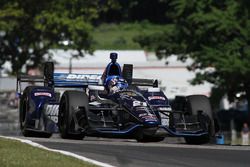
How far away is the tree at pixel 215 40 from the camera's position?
46125mm

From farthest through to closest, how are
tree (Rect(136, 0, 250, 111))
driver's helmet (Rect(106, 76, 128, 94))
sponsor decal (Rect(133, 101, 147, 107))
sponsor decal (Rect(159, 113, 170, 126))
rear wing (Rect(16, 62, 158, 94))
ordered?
tree (Rect(136, 0, 250, 111)) < rear wing (Rect(16, 62, 158, 94)) < driver's helmet (Rect(106, 76, 128, 94)) < sponsor decal (Rect(159, 113, 170, 126)) < sponsor decal (Rect(133, 101, 147, 107))

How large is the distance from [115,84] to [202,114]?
79.5 inches

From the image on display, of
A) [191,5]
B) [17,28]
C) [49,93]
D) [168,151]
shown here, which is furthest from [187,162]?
[17,28]

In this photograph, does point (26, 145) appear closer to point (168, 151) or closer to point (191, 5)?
point (168, 151)

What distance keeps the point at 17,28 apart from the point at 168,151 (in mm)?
40229

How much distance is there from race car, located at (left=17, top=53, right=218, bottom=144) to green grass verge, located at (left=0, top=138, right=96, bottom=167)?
123 inches

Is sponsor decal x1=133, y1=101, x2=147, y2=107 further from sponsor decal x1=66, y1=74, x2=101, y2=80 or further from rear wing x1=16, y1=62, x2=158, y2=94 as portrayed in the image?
sponsor decal x1=66, y1=74, x2=101, y2=80

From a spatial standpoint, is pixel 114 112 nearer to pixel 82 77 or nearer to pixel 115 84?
pixel 115 84

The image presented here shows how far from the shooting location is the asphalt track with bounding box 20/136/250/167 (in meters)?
12.4

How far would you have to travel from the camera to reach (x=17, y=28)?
53312mm

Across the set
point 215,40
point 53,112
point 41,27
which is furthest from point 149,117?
point 41,27

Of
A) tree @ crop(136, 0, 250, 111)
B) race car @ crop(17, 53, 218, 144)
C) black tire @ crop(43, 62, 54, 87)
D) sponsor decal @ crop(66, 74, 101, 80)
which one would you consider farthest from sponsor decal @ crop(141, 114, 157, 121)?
tree @ crop(136, 0, 250, 111)

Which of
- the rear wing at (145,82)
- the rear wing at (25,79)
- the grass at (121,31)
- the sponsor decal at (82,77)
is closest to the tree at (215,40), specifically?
the rear wing at (145,82)

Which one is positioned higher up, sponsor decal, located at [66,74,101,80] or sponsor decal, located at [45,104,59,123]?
sponsor decal, located at [66,74,101,80]
